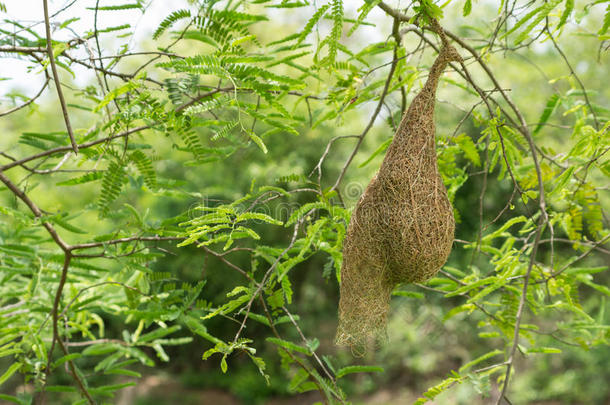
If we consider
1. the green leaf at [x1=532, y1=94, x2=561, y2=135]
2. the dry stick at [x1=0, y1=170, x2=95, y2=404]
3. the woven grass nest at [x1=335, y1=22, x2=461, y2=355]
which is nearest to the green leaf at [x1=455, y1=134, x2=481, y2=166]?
the woven grass nest at [x1=335, y1=22, x2=461, y2=355]

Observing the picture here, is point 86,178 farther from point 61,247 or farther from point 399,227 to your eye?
point 399,227

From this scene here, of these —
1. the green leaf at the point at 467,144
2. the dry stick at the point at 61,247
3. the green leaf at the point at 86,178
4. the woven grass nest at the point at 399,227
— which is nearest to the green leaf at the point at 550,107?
the green leaf at the point at 467,144

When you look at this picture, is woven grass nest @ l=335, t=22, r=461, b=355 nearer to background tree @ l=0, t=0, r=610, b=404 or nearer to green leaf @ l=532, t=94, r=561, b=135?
background tree @ l=0, t=0, r=610, b=404

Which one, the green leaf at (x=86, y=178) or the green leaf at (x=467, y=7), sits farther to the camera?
the green leaf at (x=86, y=178)

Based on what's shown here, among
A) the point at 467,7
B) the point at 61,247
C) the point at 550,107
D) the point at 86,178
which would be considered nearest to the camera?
the point at 467,7

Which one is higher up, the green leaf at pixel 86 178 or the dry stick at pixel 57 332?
the green leaf at pixel 86 178

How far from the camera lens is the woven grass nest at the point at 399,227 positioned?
1347mm

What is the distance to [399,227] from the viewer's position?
1.34m

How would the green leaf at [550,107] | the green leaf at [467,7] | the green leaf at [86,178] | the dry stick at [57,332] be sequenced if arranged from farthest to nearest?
the green leaf at [550,107], the dry stick at [57,332], the green leaf at [86,178], the green leaf at [467,7]

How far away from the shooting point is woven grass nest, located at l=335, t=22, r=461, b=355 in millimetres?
1347

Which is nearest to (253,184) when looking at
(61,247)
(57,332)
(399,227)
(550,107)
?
(399,227)

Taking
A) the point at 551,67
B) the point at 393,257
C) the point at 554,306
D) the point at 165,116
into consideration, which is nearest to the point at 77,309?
the point at 165,116

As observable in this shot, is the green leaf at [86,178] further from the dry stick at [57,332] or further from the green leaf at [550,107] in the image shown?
the green leaf at [550,107]

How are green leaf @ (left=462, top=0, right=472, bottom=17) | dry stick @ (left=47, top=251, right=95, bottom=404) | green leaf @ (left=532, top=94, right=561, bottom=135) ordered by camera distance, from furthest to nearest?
1. green leaf @ (left=532, top=94, right=561, bottom=135)
2. dry stick @ (left=47, top=251, right=95, bottom=404)
3. green leaf @ (left=462, top=0, right=472, bottom=17)
